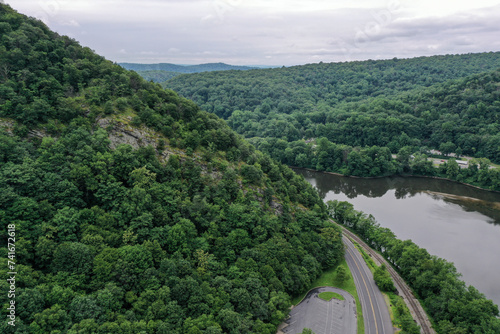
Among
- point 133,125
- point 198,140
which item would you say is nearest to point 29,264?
point 133,125

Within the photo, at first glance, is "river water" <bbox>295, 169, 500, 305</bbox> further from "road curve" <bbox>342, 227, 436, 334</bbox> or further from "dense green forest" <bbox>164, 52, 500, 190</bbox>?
"road curve" <bbox>342, 227, 436, 334</bbox>

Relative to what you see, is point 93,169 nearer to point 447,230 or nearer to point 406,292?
point 406,292

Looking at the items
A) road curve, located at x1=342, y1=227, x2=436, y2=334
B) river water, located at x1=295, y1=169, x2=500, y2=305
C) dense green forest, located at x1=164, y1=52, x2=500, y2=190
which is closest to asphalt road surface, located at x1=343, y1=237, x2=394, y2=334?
road curve, located at x1=342, y1=227, x2=436, y2=334

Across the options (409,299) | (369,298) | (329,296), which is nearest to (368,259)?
(409,299)

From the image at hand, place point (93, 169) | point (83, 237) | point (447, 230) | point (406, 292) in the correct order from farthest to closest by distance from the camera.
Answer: point (447, 230) → point (406, 292) → point (93, 169) → point (83, 237)

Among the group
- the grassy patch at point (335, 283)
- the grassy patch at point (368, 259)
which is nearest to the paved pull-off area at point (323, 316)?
Result: the grassy patch at point (335, 283)

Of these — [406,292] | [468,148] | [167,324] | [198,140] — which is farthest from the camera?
[468,148]
